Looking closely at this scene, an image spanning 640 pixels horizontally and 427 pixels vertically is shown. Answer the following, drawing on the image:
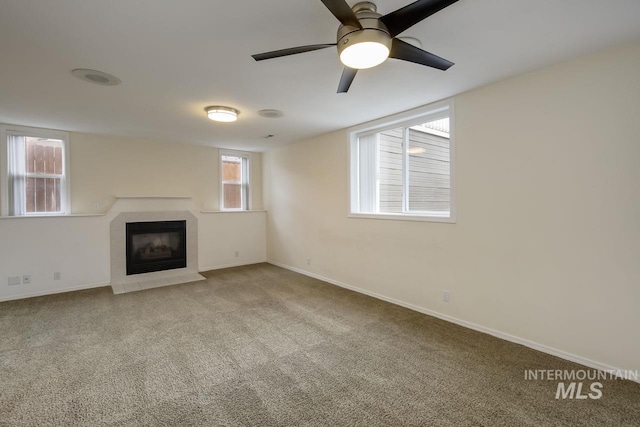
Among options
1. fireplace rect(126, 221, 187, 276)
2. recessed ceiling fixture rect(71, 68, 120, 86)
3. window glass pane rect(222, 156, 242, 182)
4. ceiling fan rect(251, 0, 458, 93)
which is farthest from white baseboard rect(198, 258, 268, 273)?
ceiling fan rect(251, 0, 458, 93)

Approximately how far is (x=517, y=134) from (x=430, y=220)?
1.23 metres

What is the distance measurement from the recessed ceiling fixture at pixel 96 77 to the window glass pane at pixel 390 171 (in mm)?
3243

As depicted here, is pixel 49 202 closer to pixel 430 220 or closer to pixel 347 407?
pixel 347 407

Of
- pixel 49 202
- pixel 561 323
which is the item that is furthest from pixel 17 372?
pixel 561 323

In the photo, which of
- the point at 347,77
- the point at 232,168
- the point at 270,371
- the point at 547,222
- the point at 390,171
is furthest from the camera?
the point at 232,168

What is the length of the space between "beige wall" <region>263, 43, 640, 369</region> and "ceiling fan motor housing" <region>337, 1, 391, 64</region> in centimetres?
183

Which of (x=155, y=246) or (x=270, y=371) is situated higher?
(x=155, y=246)

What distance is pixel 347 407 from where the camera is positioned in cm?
195

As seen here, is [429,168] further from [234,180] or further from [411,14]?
[234,180]

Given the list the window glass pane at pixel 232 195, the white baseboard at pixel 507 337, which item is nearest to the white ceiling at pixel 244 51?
the white baseboard at pixel 507 337

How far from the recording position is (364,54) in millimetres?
1809

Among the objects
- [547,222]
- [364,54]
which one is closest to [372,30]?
[364,54]

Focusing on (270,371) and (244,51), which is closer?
(244,51)

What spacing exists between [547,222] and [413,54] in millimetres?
1922
